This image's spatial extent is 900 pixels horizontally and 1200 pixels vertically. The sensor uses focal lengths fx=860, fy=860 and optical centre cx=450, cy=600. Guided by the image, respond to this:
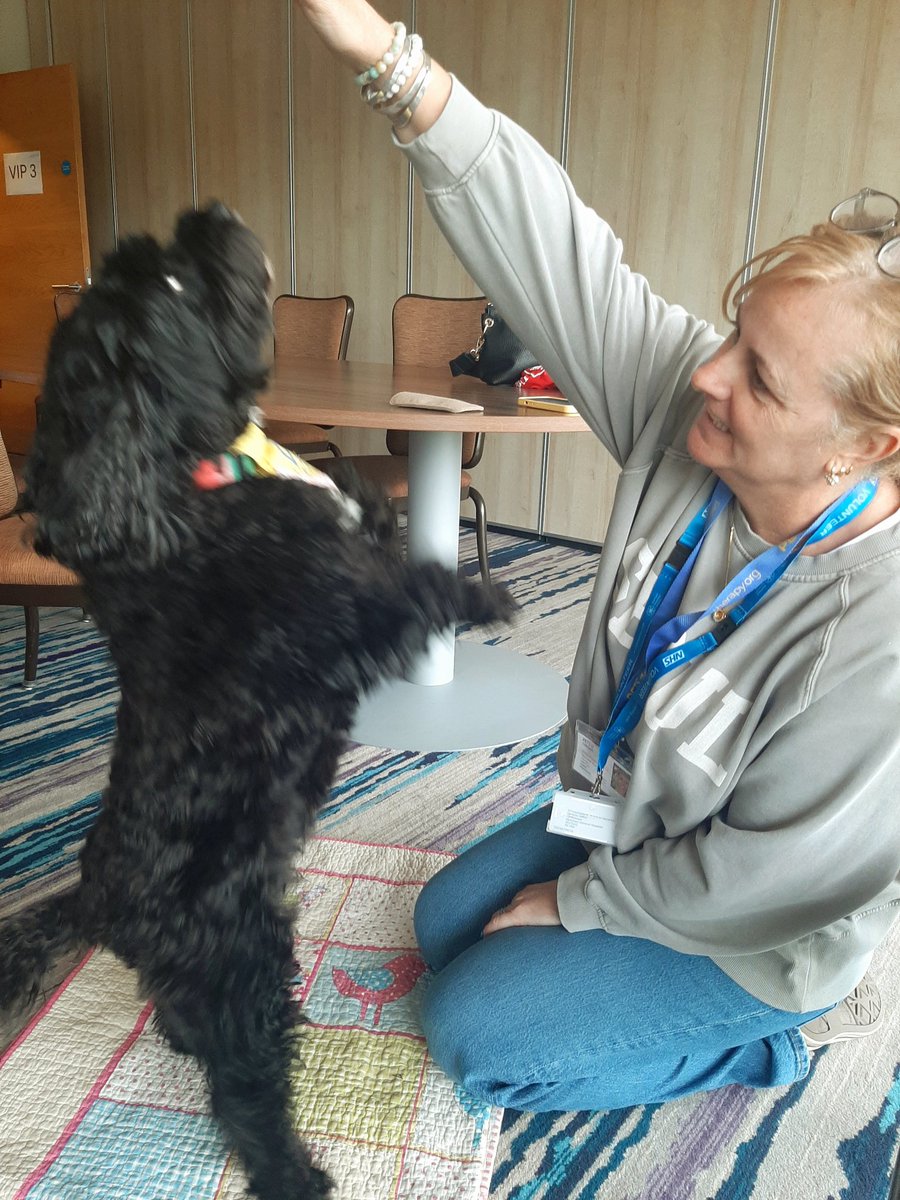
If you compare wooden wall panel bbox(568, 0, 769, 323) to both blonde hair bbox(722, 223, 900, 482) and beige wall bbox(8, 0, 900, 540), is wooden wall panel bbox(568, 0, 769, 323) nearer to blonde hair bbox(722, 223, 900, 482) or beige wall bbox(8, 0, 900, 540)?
beige wall bbox(8, 0, 900, 540)

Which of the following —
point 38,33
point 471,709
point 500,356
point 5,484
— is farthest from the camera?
point 38,33

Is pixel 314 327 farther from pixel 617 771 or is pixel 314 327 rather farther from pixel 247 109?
pixel 617 771

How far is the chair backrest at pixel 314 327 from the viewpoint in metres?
3.61

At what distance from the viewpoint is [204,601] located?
2.35 ft

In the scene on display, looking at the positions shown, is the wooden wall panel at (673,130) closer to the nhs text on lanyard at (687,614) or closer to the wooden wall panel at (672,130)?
the wooden wall panel at (672,130)

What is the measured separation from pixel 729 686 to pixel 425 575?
43cm

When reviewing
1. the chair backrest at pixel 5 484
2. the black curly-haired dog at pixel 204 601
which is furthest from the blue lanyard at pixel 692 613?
the chair backrest at pixel 5 484

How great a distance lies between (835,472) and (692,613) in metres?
0.22

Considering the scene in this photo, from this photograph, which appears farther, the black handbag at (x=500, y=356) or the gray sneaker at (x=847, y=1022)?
the black handbag at (x=500, y=356)

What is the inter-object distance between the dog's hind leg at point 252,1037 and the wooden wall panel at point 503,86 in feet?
11.3

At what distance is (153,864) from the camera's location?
82cm

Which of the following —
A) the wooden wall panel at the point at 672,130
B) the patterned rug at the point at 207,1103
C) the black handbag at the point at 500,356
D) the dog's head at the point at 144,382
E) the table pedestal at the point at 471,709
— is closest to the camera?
the dog's head at the point at 144,382

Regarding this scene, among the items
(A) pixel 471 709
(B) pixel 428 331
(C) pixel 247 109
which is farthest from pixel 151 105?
(A) pixel 471 709

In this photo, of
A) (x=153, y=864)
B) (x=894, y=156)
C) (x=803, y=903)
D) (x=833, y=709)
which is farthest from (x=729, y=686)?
(x=894, y=156)
